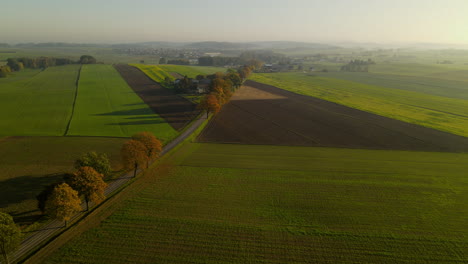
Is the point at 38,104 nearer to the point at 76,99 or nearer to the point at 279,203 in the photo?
the point at 76,99

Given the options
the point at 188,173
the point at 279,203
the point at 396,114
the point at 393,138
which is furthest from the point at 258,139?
the point at 396,114

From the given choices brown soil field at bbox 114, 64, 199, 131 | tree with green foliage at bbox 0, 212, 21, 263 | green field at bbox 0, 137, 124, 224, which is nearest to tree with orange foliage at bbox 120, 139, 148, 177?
green field at bbox 0, 137, 124, 224

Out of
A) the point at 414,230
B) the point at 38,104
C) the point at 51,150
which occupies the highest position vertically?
the point at 38,104

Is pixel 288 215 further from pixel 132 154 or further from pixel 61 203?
pixel 61 203

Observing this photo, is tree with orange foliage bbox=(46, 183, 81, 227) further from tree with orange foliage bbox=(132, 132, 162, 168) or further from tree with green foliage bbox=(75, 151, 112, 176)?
tree with orange foliage bbox=(132, 132, 162, 168)

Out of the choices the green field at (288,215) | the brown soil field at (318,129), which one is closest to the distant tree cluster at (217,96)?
the brown soil field at (318,129)

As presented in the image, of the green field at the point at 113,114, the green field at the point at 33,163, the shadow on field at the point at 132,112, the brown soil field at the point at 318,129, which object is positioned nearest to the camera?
the green field at the point at 33,163

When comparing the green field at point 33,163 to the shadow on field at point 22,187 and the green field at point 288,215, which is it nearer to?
the shadow on field at point 22,187
